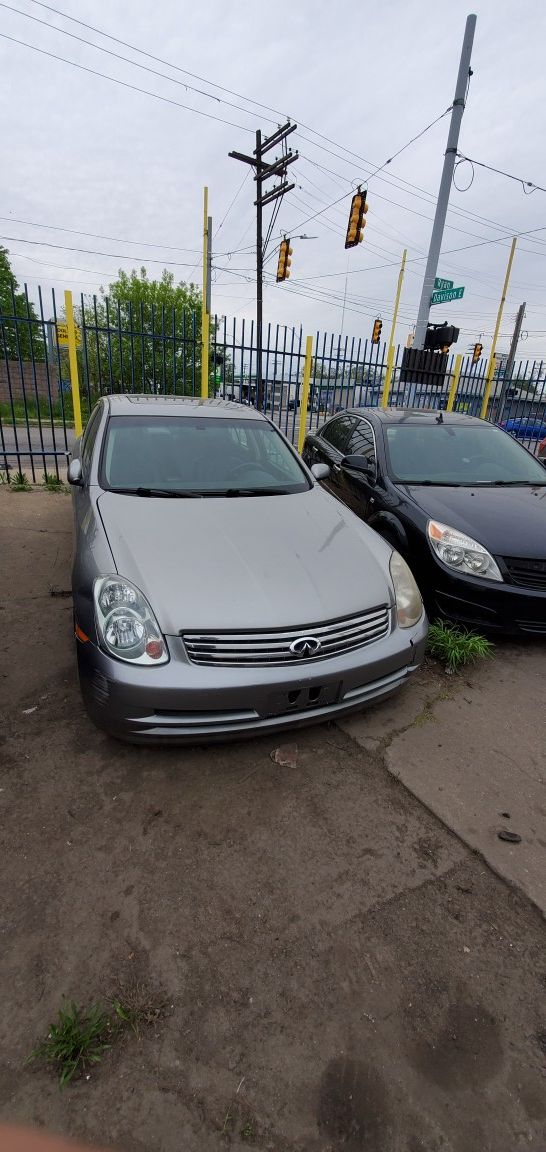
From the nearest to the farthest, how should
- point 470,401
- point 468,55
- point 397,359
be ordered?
1. point 468,55
2. point 397,359
3. point 470,401

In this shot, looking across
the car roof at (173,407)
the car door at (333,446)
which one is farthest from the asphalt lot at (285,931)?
the car door at (333,446)

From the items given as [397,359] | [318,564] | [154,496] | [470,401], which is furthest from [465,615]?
[470,401]

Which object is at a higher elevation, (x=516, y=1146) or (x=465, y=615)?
(x=465, y=615)

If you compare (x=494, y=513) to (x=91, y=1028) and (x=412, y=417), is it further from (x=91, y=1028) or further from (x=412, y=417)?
(x=91, y=1028)

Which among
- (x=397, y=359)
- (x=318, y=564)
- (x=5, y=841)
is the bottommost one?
(x=5, y=841)

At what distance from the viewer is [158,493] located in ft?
9.54

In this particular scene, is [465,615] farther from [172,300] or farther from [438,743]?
[172,300]

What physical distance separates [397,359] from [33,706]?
964cm

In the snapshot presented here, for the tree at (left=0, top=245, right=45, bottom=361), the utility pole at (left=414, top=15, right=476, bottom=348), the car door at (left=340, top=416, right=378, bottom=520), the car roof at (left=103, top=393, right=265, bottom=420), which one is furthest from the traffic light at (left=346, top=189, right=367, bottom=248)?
the car roof at (left=103, top=393, right=265, bottom=420)

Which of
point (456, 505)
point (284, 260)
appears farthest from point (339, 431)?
point (284, 260)

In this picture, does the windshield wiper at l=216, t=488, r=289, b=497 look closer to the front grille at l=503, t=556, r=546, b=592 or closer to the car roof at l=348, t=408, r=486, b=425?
the front grille at l=503, t=556, r=546, b=592

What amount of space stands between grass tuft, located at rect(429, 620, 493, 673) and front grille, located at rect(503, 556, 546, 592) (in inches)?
17.8

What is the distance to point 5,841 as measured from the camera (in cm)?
185

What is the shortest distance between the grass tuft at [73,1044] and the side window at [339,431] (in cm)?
469
